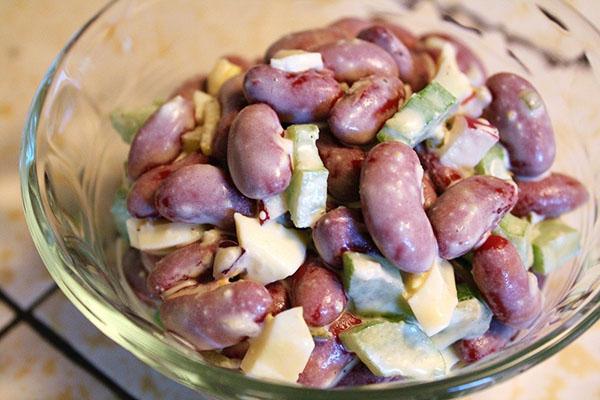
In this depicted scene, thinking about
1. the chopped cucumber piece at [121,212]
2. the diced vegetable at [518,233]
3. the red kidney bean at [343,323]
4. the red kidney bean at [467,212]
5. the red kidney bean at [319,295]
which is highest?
the red kidney bean at [467,212]

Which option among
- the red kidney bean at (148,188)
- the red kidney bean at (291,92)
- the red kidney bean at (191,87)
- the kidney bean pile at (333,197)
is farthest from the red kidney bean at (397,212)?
the red kidney bean at (191,87)

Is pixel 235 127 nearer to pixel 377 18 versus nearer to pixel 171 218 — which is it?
pixel 171 218

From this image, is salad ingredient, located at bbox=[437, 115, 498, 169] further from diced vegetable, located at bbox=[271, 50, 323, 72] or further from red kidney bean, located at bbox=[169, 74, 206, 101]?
red kidney bean, located at bbox=[169, 74, 206, 101]

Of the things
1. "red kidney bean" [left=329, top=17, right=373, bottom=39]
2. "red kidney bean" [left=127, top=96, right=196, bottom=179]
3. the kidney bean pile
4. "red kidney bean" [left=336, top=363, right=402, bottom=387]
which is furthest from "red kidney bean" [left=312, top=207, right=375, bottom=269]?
"red kidney bean" [left=329, top=17, right=373, bottom=39]

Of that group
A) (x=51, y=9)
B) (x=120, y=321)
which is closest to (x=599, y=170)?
(x=120, y=321)

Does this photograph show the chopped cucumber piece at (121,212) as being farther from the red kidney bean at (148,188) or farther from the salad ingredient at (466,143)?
the salad ingredient at (466,143)

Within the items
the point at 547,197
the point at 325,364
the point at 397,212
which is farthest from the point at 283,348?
the point at 547,197

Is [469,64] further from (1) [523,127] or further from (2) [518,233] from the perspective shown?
(2) [518,233]
